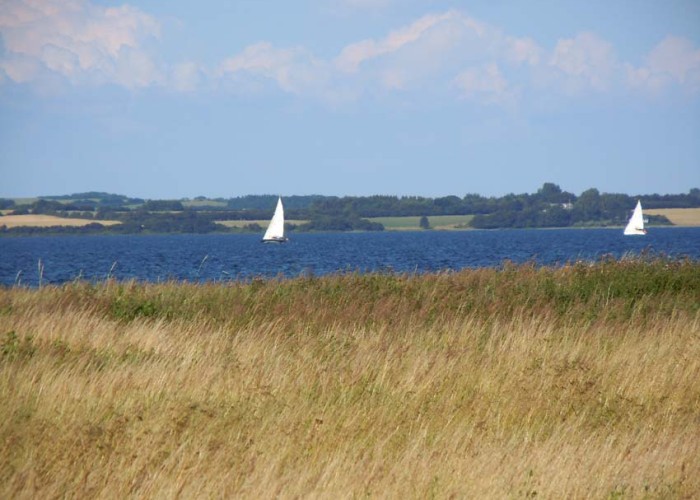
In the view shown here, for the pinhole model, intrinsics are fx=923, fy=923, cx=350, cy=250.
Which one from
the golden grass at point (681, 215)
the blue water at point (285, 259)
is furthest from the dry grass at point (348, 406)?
the golden grass at point (681, 215)

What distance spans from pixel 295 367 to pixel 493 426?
228 centimetres

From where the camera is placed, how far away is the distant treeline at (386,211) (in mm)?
159875

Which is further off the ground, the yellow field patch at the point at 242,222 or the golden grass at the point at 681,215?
the golden grass at the point at 681,215

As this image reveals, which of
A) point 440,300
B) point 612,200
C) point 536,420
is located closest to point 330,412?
point 536,420

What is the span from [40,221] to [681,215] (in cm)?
10427

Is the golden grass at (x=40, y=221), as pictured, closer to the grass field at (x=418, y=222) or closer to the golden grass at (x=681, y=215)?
the grass field at (x=418, y=222)

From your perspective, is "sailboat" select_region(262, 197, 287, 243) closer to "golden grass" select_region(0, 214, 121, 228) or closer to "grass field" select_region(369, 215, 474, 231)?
"golden grass" select_region(0, 214, 121, 228)

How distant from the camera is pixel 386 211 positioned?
598 ft

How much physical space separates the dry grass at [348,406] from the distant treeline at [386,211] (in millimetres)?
139602

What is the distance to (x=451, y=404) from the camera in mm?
8633

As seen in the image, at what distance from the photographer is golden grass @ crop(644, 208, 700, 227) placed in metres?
142

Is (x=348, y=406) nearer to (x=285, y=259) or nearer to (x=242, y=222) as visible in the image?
(x=285, y=259)

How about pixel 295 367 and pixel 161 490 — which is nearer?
pixel 161 490

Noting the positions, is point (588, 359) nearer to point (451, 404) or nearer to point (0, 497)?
point (451, 404)
